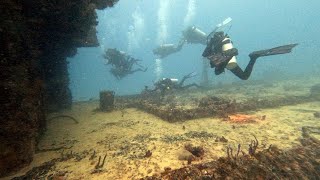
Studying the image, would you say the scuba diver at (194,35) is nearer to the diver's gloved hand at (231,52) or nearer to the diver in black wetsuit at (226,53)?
the diver in black wetsuit at (226,53)

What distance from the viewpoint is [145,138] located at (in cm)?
711

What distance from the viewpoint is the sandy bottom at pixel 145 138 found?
17.3 feet

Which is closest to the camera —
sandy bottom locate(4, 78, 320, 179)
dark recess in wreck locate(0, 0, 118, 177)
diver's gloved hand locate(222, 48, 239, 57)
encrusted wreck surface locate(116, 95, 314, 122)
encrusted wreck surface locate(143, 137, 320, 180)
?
encrusted wreck surface locate(143, 137, 320, 180)

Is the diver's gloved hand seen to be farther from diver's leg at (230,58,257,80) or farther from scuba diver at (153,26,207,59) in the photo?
scuba diver at (153,26,207,59)

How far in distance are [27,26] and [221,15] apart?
17997cm

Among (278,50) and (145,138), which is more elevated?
(278,50)

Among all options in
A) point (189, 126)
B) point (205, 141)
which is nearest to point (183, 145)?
point (205, 141)

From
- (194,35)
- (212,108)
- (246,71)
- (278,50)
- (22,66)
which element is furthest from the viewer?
(194,35)

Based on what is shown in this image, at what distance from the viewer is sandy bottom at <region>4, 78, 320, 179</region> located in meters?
5.29

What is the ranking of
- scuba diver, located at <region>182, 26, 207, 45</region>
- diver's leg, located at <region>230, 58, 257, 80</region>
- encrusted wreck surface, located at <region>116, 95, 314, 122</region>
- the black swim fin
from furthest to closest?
scuba diver, located at <region>182, 26, 207, 45</region>, encrusted wreck surface, located at <region>116, 95, 314, 122</region>, diver's leg, located at <region>230, 58, 257, 80</region>, the black swim fin

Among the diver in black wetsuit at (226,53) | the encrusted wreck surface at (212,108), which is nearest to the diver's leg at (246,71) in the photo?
the diver in black wetsuit at (226,53)

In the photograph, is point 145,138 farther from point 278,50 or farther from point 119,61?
point 119,61

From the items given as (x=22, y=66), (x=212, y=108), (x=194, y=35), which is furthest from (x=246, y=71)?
(x=194, y=35)

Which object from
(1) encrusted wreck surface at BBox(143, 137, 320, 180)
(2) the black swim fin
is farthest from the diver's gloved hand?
(1) encrusted wreck surface at BBox(143, 137, 320, 180)
